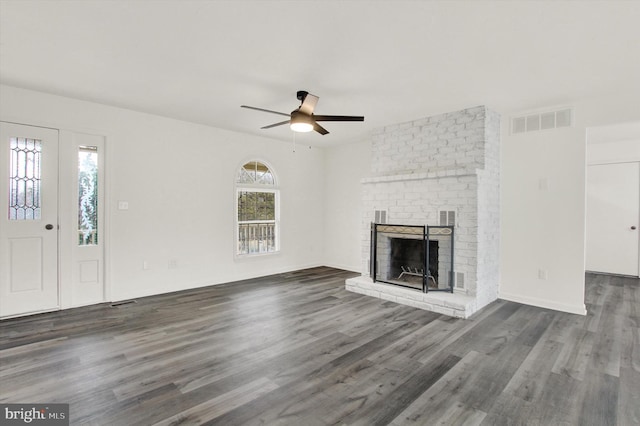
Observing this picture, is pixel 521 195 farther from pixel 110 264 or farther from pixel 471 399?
pixel 110 264

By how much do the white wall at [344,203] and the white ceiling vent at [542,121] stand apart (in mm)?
2625

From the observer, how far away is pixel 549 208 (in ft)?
14.0

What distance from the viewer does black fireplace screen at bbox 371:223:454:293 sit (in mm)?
4523

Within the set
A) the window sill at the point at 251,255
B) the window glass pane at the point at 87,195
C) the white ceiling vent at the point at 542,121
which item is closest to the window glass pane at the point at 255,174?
the window sill at the point at 251,255

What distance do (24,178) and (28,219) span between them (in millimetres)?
499

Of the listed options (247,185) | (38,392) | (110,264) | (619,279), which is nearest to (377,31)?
(38,392)

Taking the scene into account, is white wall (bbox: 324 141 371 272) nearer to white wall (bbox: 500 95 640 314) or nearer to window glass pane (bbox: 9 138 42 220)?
white wall (bbox: 500 95 640 314)

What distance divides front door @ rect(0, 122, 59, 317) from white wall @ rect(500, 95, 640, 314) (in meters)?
6.07

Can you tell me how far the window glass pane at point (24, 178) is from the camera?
380 cm

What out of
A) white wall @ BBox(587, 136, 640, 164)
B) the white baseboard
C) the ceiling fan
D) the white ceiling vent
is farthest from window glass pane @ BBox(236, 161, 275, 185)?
white wall @ BBox(587, 136, 640, 164)

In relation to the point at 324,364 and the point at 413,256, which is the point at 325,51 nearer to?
the point at 324,364

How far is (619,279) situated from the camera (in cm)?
602

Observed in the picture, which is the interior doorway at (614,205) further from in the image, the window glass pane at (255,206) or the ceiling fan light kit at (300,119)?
the window glass pane at (255,206)

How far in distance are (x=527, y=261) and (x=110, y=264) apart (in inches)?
228
